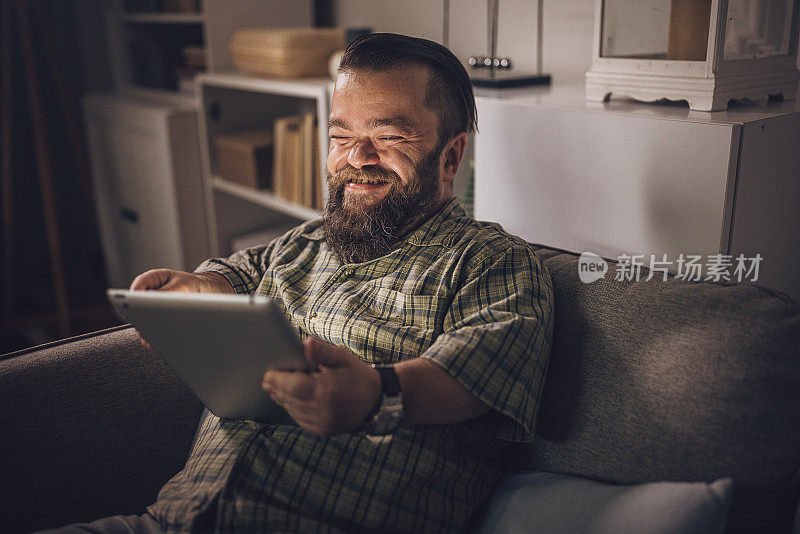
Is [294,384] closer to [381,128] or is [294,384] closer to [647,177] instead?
[381,128]

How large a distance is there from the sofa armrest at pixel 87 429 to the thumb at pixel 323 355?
1.60 feet

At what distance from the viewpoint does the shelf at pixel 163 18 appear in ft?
7.64

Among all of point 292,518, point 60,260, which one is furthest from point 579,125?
point 60,260

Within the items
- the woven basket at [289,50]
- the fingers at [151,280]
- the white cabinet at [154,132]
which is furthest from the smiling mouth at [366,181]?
the white cabinet at [154,132]

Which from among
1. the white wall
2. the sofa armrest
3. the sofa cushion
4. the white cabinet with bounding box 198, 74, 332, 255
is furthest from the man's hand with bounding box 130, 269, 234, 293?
the white wall

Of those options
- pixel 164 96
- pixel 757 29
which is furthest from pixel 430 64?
pixel 164 96

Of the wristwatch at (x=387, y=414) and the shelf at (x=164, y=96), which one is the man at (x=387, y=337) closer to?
the wristwatch at (x=387, y=414)

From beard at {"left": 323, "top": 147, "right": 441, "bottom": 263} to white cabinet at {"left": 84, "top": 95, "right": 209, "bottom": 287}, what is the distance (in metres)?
1.47

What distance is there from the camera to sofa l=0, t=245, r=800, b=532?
771 millimetres

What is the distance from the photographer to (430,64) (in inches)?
41.6

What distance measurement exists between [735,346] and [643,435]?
16 centimetres

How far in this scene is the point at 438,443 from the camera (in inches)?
34.4

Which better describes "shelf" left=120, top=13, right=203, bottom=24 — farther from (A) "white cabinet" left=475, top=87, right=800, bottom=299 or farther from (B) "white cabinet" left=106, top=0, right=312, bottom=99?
(A) "white cabinet" left=475, top=87, right=800, bottom=299

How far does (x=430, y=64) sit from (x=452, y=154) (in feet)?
0.52
